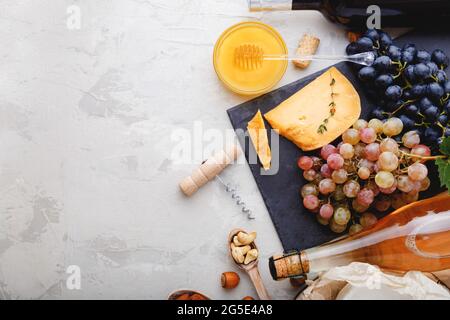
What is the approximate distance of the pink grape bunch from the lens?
32.8 inches

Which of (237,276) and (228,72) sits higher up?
(228,72)

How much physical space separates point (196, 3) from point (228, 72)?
143 mm

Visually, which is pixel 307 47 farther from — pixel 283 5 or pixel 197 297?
pixel 197 297

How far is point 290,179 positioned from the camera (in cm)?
94

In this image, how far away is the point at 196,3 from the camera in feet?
3.11

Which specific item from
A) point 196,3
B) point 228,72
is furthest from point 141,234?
point 196,3

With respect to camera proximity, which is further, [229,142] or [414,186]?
[229,142]

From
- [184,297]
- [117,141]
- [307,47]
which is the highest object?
[307,47]

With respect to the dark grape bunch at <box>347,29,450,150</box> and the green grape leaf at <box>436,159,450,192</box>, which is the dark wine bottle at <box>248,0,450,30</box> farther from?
the green grape leaf at <box>436,159,450,192</box>

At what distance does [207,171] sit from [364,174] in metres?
0.27

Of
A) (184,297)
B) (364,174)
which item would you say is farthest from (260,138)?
(184,297)

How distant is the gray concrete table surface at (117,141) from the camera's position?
0.93 metres
